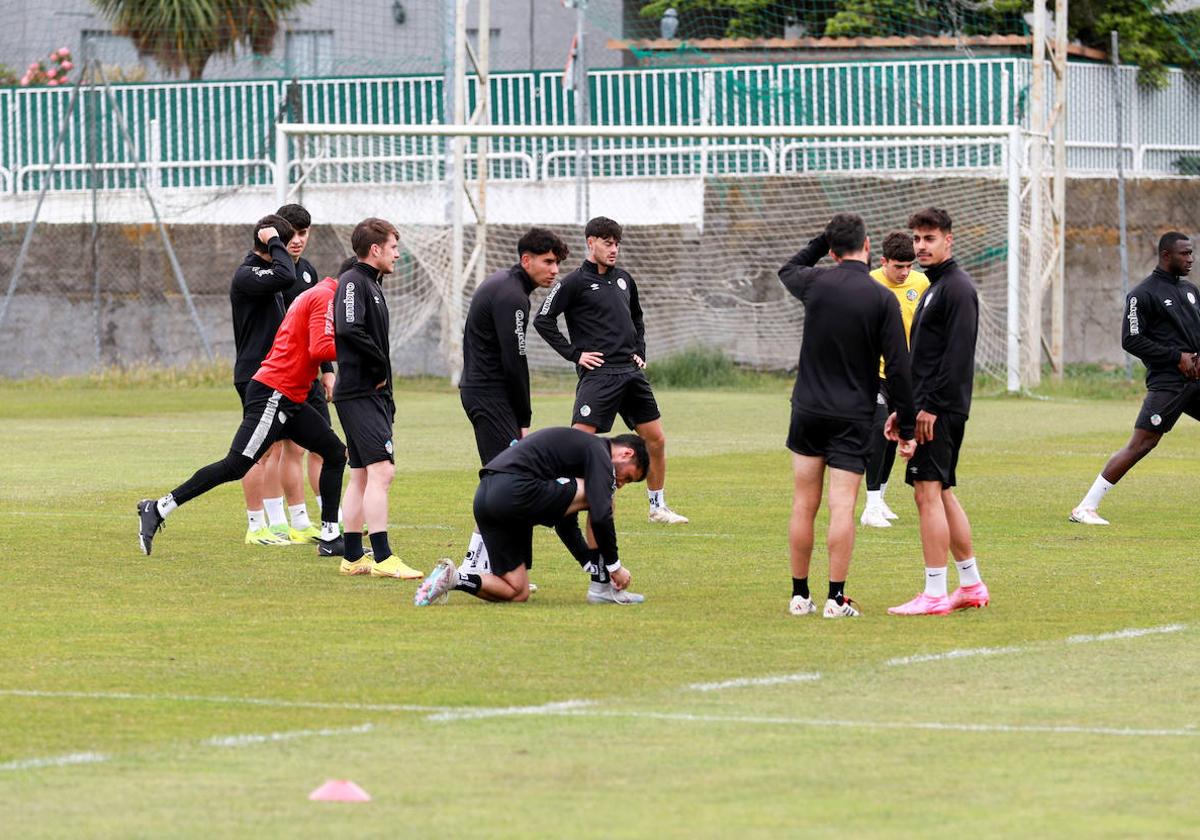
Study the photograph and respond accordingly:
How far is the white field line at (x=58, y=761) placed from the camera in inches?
272

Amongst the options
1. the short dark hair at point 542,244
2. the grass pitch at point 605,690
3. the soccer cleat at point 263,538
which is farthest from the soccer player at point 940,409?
the soccer cleat at point 263,538

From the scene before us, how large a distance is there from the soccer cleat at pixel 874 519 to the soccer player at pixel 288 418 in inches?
148

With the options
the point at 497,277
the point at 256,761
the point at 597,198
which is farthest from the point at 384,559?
the point at 597,198

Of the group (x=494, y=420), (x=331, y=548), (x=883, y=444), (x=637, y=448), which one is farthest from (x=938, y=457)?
(x=331, y=548)

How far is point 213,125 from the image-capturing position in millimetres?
35938

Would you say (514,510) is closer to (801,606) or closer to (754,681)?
(801,606)

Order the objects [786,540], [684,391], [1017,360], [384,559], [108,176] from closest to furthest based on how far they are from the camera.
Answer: [384,559] → [786,540] → [1017,360] → [684,391] → [108,176]

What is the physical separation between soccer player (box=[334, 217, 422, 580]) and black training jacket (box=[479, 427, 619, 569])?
1350mm

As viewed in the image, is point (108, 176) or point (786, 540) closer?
point (786, 540)

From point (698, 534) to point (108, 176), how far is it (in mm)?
23476

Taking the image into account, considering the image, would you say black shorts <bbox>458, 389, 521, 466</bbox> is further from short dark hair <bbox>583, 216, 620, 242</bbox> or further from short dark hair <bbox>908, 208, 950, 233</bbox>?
short dark hair <bbox>908, 208, 950, 233</bbox>

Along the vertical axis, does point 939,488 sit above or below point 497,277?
below

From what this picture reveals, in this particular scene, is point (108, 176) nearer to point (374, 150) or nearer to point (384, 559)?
point (374, 150)

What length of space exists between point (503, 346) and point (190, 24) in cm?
3079
